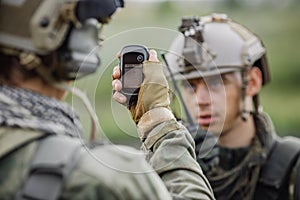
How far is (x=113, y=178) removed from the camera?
7.66ft

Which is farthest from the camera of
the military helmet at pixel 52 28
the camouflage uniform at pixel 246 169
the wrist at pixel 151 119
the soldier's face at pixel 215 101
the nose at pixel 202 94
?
the camouflage uniform at pixel 246 169

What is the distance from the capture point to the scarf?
2.40 meters

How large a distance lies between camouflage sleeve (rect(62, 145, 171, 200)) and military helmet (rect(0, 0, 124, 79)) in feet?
1.02

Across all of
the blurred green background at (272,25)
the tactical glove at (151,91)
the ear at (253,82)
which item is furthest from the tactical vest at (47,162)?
the blurred green background at (272,25)

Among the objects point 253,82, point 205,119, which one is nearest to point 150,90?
point 205,119

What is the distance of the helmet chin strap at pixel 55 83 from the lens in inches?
99.2

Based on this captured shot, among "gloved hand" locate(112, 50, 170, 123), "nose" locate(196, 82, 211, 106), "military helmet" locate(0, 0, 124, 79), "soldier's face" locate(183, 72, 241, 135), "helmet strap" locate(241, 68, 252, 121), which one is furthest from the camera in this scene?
"helmet strap" locate(241, 68, 252, 121)

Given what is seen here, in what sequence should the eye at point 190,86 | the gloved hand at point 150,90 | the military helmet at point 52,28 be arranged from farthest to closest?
the eye at point 190,86 < the gloved hand at point 150,90 < the military helmet at point 52,28

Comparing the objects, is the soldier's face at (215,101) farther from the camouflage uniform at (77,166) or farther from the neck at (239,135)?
the camouflage uniform at (77,166)

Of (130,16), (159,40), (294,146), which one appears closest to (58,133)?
(159,40)

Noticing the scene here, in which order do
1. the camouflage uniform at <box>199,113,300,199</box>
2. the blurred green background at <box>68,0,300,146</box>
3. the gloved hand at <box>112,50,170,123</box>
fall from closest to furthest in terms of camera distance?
the gloved hand at <box>112,50,170,123</box> < the camouflage uniform at <box>199,113,300,199</box> < the blurred green background at <box>68,0,300,146</box>

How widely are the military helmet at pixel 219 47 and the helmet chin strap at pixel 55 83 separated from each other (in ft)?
6.92

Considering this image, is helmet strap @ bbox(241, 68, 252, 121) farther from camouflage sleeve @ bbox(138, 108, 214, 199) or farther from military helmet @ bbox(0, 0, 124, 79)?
military helmet @ bbox(0, 0, 124, 79)

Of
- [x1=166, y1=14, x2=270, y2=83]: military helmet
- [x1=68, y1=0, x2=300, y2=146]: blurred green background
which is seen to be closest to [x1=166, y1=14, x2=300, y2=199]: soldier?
[x1=166, y1=14, x2=270, y2=83]: military helmet
